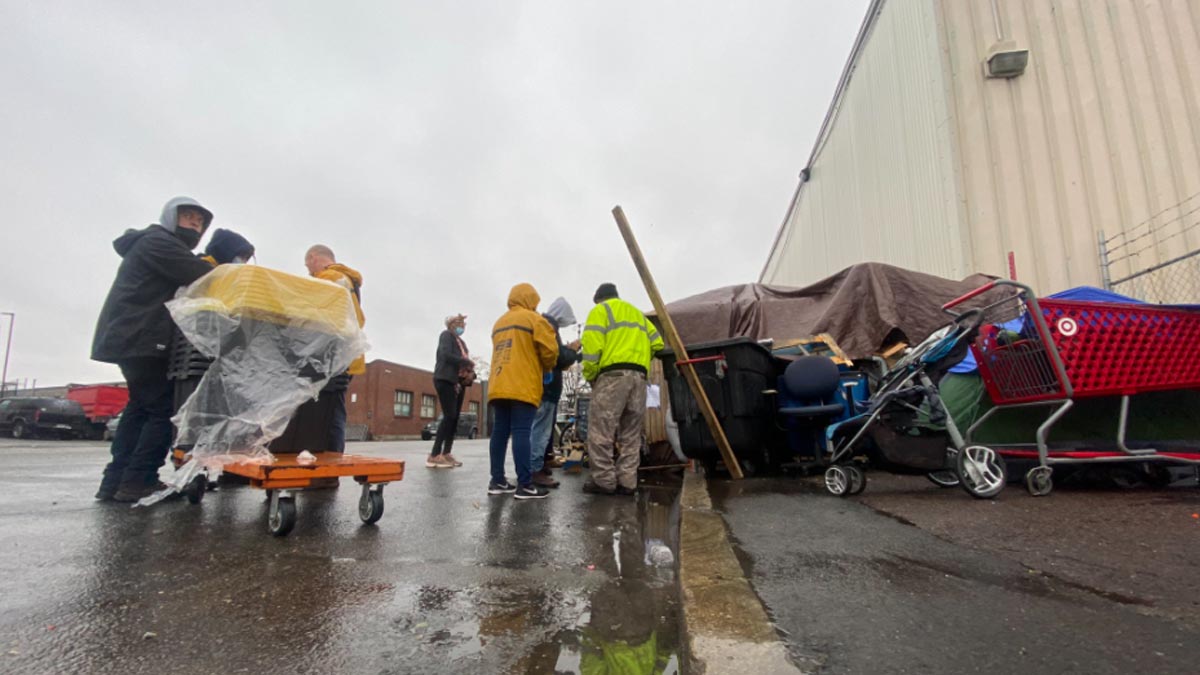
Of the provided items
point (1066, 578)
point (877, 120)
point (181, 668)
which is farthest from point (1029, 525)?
point (877, 120)

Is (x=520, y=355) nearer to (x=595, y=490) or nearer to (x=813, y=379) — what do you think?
(x=595, y=490)

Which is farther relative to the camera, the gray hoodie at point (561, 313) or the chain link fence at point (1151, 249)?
the chain link fence at point (1151, 249)

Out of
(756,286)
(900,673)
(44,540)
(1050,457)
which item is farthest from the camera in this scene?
(756,286)

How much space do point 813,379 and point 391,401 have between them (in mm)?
41253

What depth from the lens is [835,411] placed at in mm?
4730

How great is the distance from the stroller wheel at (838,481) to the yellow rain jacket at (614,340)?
5.46ft

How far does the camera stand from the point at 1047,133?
8180 millimetres

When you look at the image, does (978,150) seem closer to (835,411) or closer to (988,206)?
(988,206)

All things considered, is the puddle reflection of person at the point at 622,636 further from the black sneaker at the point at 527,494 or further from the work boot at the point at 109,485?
the work boot at the point at 109,485

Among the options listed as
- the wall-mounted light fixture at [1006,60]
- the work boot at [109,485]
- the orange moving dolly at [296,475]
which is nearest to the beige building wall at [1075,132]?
the wall-mounted light fixture at [1006,60]

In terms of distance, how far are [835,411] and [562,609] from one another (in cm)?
352

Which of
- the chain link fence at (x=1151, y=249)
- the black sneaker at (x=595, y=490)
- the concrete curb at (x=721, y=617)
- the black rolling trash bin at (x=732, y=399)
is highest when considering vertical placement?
the chain link fence at (x=1151, y=249)

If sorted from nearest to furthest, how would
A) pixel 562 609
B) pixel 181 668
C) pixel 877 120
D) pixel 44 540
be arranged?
1. pixel 181 668
2. pixel 562 609
3. pixel 44 540
4. pixel 877 120

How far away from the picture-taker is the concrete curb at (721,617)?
1.32 m
